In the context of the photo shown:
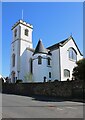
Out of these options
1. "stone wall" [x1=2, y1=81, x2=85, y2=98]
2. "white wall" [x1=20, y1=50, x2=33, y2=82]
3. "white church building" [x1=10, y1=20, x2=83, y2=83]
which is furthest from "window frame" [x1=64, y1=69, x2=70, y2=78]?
"stone wall" [x1=2, y1=81, x2=85, y2=98]

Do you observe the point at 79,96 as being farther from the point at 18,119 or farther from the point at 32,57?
the point at 32,57

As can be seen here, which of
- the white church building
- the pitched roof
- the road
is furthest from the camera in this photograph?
the pitched roof

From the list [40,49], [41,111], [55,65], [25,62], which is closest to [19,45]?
[25,62]

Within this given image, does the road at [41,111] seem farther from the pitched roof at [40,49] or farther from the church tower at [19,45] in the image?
the church tower at [19,45]

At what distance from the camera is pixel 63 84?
28.5 meters

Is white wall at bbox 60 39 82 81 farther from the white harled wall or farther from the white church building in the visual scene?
the white harled wall

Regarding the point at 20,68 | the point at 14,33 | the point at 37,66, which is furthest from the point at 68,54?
the point at 14,33

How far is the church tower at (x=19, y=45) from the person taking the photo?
176ft

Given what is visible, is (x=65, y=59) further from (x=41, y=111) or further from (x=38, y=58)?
(x=41, y=111)

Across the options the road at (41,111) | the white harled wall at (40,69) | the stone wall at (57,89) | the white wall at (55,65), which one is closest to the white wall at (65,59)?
the white wall at (55,65)

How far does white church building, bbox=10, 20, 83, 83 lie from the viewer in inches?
1913

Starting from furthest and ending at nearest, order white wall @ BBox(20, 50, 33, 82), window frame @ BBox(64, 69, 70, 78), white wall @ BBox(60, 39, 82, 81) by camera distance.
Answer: white wall @ BBox(20, 50, 33, 82), window frame @ BBox(64, 69, 70, 78), white wall @ BBox(60, 39, 82, 81)

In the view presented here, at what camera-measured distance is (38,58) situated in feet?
160

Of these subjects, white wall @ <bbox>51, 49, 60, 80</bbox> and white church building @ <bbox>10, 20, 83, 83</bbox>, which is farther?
white wall @ <bbox>51, 49, 60, 80</bbox>
